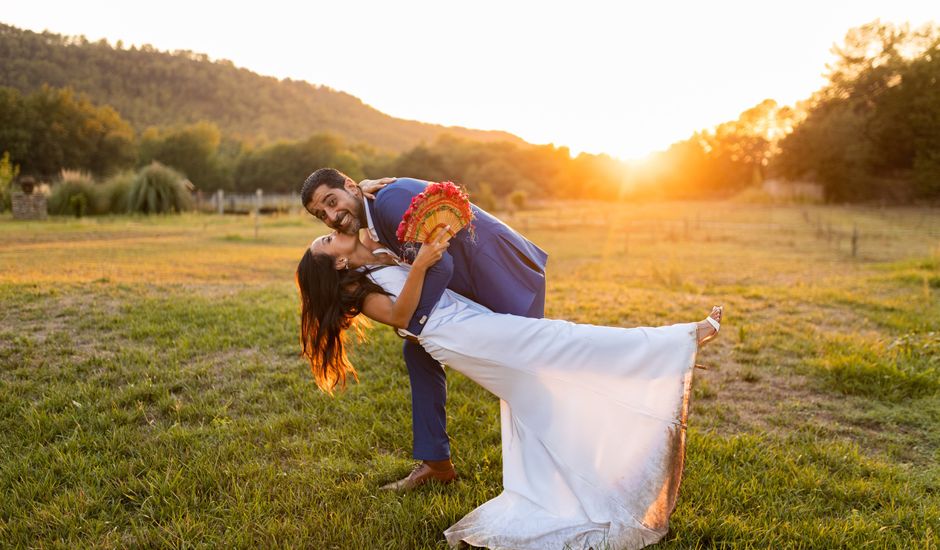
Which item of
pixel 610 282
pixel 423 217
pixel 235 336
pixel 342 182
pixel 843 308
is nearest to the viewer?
pixel 423 217

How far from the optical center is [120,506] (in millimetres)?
3031

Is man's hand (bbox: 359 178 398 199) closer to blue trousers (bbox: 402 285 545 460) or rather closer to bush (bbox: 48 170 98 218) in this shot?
blue trousers (bbox: 402 285 545 460)

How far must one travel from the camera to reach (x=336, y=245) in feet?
9.82

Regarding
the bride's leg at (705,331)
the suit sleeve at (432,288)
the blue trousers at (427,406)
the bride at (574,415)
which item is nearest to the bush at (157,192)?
the blue trousers at (427,406)

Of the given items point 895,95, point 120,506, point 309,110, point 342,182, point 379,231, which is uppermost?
point 309,110

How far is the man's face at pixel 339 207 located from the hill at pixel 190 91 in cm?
6146

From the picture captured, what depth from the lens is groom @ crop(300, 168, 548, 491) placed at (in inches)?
117

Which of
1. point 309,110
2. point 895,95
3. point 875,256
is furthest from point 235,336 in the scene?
point 309,110

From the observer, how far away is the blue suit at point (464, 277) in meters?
3.05

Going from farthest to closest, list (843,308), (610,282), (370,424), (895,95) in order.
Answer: (895,95)
(610,282)
(843,308)
(370,424)

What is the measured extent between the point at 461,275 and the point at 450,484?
1.17 meters

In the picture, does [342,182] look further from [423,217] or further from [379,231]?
[423,217]

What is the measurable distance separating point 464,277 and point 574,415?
0.93 m

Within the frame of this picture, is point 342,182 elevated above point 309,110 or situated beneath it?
situated beneath
